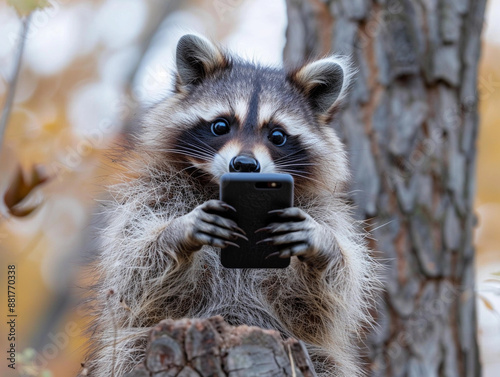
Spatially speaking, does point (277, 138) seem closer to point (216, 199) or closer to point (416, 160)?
point (216, 199)

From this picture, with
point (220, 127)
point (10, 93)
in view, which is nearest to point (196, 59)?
point (220, 127)

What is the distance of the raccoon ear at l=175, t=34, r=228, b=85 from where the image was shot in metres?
4.23

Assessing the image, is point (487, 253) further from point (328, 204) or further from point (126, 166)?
point (126, 166)

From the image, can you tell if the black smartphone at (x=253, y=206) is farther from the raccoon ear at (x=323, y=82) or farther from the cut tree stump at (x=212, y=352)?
the raccoon ear at (x=323, y=82)

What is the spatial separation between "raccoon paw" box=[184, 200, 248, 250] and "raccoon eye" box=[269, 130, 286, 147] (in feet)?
3.28

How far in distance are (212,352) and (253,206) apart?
79cm

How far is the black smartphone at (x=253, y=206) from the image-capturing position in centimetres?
284

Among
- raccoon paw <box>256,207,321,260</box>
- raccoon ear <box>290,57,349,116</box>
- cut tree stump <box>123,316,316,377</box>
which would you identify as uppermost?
raccoon ear <box>290,57,349,116</box>

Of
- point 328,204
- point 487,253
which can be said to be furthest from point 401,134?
point 487,253

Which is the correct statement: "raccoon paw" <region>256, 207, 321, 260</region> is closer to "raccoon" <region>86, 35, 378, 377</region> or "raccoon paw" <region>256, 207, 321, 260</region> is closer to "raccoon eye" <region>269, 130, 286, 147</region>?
"raccoon" <region>86, 35, 378, 377</region>

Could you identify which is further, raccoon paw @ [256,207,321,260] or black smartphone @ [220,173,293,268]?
raccoon paw @ [256,207,321,260]

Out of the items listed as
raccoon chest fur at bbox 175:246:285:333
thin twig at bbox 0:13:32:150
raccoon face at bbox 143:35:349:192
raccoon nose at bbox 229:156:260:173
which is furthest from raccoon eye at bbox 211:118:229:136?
thin twig at bbox 0:13:32:150

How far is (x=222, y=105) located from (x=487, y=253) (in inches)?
316

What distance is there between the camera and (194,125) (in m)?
4.02
